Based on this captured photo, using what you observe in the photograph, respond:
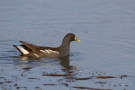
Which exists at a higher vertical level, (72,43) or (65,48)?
(72,43)

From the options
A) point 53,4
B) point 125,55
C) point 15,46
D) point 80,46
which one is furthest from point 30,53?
point 53,4

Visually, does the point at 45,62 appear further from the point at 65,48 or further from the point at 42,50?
the point at 65,48

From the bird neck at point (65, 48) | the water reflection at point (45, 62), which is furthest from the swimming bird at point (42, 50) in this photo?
the water reflection at point (45, 62)

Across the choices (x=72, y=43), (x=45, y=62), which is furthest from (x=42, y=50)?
(x=72, y=43)

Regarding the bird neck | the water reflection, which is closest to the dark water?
the water reflection

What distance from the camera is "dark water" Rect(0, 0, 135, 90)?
13617mm

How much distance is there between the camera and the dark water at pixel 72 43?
13.6m

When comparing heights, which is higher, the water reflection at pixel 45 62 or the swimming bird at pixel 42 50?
the swimming bird at pixel 42 50

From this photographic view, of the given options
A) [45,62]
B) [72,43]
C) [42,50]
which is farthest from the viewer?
[72,43]

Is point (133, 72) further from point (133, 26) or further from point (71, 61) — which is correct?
point (133, 26)

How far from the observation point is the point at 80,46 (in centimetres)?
1912

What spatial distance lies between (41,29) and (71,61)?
3911 mm

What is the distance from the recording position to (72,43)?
20.1 m

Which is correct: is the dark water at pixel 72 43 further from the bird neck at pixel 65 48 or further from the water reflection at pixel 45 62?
the bird neck at pixel 65 48
